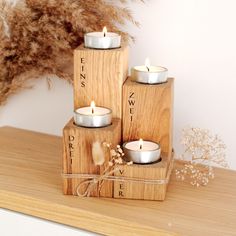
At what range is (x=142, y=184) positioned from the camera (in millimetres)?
1023

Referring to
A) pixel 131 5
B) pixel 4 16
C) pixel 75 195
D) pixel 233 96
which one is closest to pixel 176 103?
pixel 233 96

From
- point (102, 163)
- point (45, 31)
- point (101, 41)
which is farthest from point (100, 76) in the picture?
point (45, 31)

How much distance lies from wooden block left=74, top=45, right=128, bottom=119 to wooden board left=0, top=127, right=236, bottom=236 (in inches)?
6.8

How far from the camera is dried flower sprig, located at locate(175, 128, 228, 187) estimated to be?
3.66 ft

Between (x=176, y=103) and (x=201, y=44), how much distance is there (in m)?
0.15

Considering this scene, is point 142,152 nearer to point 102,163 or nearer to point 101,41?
point 102,163

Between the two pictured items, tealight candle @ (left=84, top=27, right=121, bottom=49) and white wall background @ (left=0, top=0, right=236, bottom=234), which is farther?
white wall background @ (left=0, top=0, right=236, bottom=234)

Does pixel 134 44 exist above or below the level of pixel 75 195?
above

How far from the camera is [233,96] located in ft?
3.96

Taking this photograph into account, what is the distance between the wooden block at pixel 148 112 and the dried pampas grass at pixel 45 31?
0.24m

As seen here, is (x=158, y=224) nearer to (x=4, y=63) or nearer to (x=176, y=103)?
(x=176, y=103)

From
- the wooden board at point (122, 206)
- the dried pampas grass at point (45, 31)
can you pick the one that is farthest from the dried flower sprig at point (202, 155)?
the dried pampas grass at point (45, 31)

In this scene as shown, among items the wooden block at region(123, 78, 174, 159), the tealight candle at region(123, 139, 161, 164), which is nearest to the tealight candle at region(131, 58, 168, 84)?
the wooden block at region(123, 78, 174, 159)

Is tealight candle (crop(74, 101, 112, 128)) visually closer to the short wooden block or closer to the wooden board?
the short wooden block
